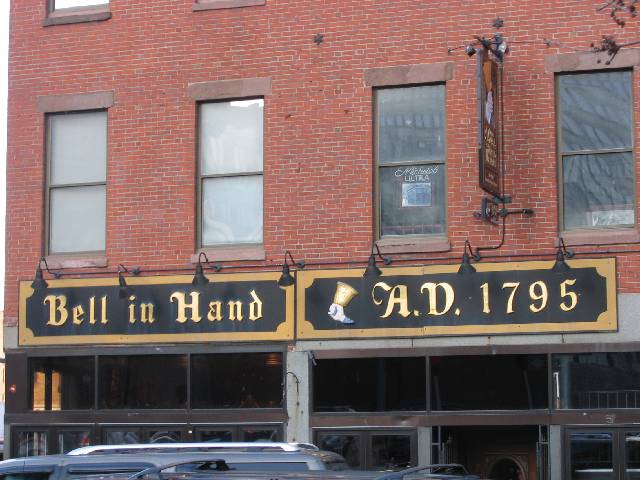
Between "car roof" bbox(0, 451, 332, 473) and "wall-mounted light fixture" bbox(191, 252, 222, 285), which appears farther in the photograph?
"wall-mounted light fixture" bbox(191, 252, 222, 285)

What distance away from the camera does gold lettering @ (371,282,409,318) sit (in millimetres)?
17312

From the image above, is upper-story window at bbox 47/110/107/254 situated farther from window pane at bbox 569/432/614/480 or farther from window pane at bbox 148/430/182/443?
window pane at bbox 569/432/614/480

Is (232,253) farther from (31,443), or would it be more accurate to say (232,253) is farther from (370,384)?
(31,443)

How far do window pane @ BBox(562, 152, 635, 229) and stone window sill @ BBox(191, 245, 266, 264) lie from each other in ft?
13.7

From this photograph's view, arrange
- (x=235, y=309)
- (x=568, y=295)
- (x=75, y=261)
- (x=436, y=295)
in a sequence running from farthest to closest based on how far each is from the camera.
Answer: (x=75, y=261)
(x=235, y=309)
(x=436, y=295)
(x=568, y=295)

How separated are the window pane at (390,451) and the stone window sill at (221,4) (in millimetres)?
6241

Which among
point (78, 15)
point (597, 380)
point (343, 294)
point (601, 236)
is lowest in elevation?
point (597, 380)

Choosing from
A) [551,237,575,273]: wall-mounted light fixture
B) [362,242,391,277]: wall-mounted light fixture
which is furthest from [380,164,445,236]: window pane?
[551,237,575,273]: wall-mounted light fixture

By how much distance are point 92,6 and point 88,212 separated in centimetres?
307

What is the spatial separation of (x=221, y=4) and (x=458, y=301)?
546 centimetres

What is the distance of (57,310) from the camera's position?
1886cm

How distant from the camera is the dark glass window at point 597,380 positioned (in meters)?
A: 16.5

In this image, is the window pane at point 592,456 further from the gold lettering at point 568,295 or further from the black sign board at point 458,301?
the gold lettering at point 568,295

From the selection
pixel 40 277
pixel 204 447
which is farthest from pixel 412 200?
pixel 204 447
